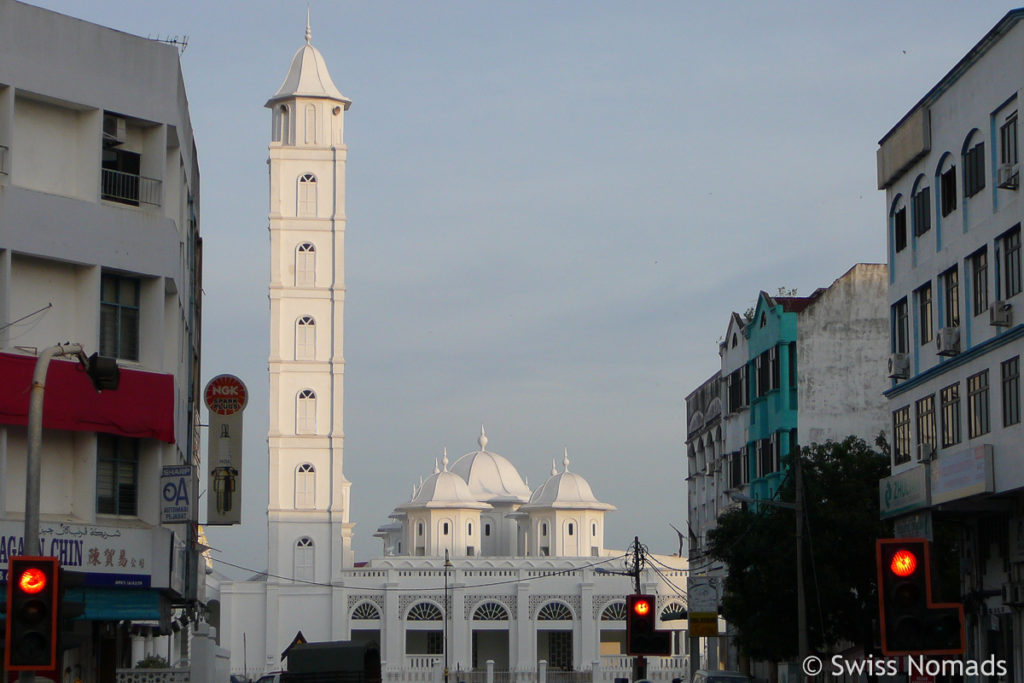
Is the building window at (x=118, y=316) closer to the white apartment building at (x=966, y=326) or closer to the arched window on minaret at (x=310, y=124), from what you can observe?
the white apartment building at (x=966, y=326)

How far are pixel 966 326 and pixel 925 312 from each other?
2.80 m

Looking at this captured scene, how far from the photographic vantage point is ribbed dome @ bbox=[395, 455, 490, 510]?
104m

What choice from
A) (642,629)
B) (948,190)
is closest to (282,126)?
(948,190)

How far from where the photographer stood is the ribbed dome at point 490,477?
373 ft

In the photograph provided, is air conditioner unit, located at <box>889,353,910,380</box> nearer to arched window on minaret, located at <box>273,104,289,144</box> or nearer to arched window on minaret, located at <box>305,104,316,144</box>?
arched window on minaret, located at <box>305,104,316,144</box>

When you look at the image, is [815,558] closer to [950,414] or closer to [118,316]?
[950,414]

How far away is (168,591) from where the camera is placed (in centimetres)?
2738

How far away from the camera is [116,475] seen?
86.0ft

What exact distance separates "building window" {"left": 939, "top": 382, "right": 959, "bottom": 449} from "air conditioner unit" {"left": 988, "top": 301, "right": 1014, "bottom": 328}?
3.01 meters

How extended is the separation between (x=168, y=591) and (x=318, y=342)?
56.8m

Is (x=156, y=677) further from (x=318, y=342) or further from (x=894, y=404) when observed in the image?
(x=318, y=342)

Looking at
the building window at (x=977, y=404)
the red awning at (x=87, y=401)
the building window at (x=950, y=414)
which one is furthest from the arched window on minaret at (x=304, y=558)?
the building window at (x=977, y=404)

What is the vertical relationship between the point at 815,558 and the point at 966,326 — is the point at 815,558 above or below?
below

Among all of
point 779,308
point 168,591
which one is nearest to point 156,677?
point 168,591
